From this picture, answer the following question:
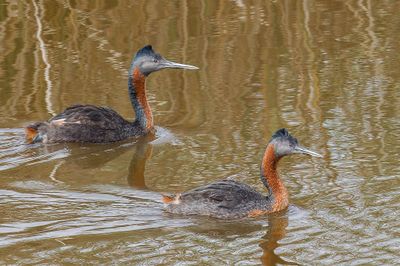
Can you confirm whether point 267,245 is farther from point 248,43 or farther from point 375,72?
point 248,43

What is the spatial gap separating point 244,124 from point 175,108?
121cm

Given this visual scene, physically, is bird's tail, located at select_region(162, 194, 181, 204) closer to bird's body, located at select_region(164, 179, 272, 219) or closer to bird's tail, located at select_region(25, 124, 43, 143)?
bird's body, located at select_region(164, 179, 272, 219)

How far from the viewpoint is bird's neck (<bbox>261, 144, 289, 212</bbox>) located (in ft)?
34.9

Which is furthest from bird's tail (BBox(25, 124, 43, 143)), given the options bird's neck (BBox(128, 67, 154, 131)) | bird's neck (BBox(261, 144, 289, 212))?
bird's neck (BBox(261, 144, 289, 212))

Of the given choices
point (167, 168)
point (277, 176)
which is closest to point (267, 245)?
point (277, 176)

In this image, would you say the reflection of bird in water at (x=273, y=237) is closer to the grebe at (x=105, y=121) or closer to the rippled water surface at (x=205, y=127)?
the rippled water surface at (x=205, y=127)

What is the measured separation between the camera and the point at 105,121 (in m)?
13.3

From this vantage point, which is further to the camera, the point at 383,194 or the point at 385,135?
the point at 385,135

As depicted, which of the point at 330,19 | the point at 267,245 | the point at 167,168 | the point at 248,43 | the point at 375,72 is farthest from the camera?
the point at 330,19

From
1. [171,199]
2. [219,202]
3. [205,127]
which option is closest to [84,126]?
[205,127]

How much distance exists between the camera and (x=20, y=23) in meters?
17.7

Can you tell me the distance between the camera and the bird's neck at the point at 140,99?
1376 centimetres

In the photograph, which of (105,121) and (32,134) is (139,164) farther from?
(32,134)

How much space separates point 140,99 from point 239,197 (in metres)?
3.72
